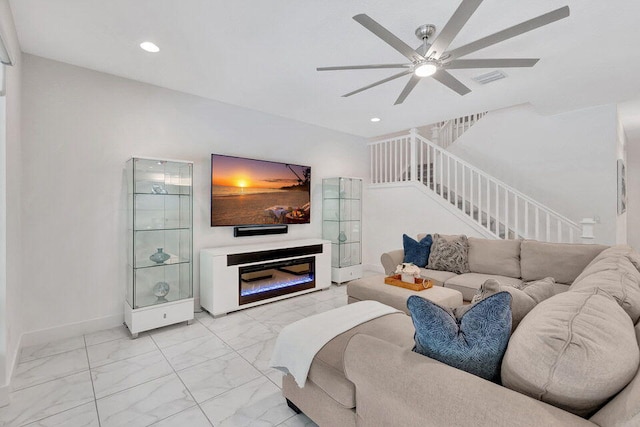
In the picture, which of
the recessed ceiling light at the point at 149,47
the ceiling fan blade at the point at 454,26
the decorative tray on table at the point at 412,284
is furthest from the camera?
the decorative tray on table at the point at 412,284

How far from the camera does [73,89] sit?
2.97m

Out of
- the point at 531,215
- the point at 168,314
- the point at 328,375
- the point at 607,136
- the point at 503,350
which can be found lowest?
the point at 168,314

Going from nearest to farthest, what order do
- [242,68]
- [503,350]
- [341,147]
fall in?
1. [503,350]
2. [242,68]
3. [341,147]

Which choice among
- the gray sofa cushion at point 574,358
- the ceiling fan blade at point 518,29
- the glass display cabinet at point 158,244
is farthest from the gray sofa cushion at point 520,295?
the glass display cabinet at point 158,244

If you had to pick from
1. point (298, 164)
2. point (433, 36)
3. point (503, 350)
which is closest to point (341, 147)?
point (298, 164)

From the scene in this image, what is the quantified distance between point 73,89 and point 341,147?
377 cm

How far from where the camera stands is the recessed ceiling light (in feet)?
8.52

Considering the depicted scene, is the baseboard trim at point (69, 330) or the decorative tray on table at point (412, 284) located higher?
the decorative tray on table at point (412, 284)

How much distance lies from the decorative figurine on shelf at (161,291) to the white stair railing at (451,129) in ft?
17.9

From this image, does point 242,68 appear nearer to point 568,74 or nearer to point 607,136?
point 568,74

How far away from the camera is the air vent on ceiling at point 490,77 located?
3.15 m

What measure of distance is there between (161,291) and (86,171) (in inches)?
55.6

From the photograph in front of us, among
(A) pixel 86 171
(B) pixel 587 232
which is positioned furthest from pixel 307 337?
(B) pixel 587 232

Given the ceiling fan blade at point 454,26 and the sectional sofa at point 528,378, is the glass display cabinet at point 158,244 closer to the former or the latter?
the sectional sofa at point 528,378
